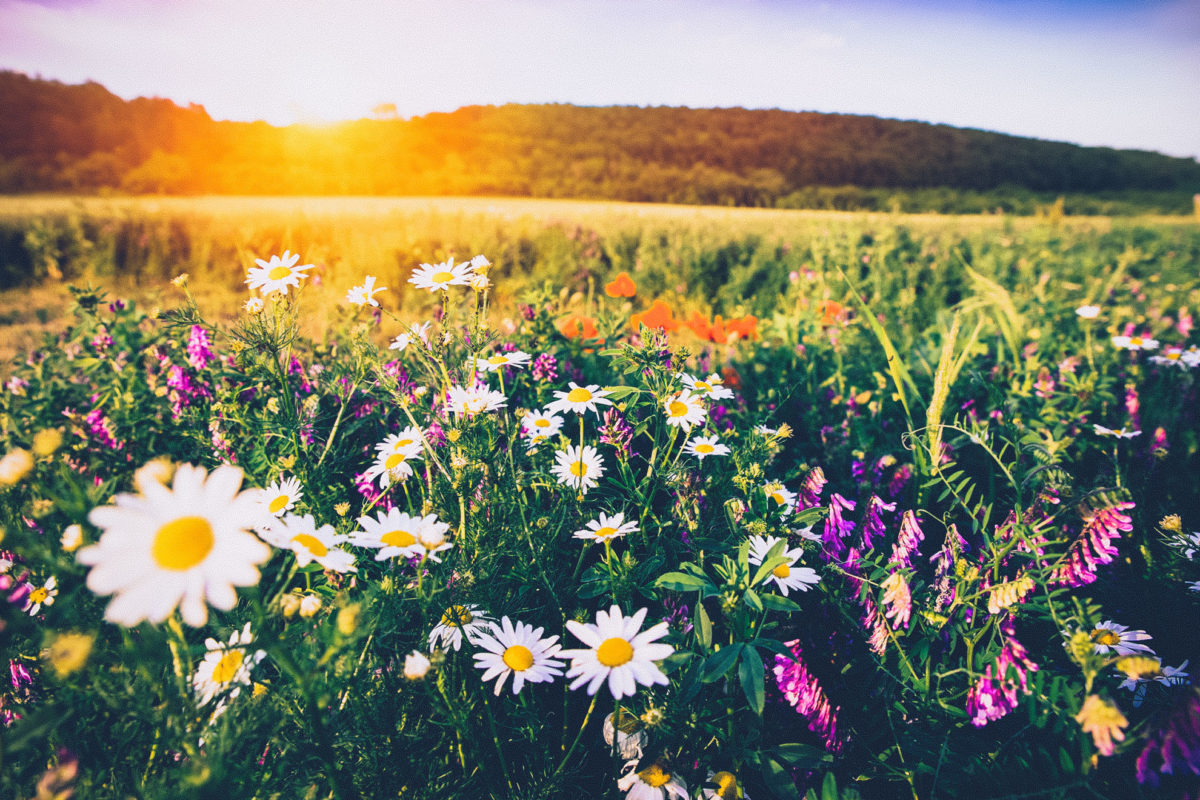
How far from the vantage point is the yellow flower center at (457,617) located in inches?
38.3

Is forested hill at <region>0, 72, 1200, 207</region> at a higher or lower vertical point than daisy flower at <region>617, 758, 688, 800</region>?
higher

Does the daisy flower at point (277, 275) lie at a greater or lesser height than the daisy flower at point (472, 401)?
greater

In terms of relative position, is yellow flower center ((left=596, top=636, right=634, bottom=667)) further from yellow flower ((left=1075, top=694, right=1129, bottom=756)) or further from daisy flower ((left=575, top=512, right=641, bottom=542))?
yellow flower ((left=1075, top=694, right=1129, bottom=756))

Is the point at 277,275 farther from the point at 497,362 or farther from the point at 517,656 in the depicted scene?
the point at 517,656

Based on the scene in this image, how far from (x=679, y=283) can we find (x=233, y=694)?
424 cm

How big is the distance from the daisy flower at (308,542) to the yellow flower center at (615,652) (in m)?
0.43

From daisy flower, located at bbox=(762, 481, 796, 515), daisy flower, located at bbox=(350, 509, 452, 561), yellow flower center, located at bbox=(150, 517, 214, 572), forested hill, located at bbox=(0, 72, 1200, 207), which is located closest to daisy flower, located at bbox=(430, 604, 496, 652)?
daisy flower, located at bbox=(350, 509, 452, 561)

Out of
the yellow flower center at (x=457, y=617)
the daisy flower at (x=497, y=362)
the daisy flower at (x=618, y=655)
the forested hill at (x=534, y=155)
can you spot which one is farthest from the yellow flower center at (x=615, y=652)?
the forested hill at (x=534, y=155)

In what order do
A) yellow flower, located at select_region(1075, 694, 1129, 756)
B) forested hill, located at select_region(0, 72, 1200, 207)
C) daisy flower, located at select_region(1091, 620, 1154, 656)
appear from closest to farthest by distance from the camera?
yellow flower, located at select_region(1075, 694, 1129, 756), daisy flower, located at select_region(1091, 620, 1154, 656), forested hill, located at select_region(0, 72, 1200, 207)

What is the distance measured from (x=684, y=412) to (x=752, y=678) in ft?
1.80

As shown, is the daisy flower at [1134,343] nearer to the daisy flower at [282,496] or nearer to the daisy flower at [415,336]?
the daisy flower at [415,336]

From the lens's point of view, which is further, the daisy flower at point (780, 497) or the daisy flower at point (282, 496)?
the daisy flower at point (780, 497)

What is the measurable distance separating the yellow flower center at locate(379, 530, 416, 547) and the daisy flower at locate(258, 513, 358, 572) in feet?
0.21

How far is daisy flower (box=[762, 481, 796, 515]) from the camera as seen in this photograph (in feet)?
3.88
